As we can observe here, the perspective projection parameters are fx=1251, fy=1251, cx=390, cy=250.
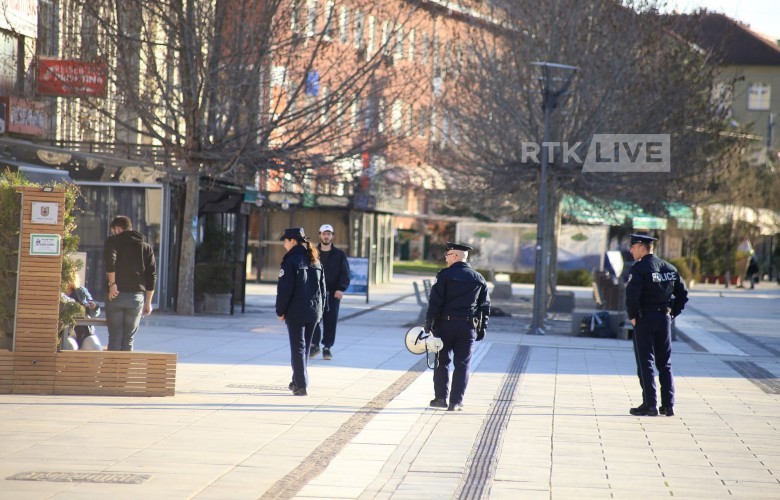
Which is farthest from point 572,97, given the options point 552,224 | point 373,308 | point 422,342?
point 422,342

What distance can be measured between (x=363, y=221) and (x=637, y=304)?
94.6 ft

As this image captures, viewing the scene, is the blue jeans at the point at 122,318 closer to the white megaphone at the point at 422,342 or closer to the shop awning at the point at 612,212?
the white megaphone at the point at 422,342

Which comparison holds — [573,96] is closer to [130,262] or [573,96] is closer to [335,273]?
[335,273]

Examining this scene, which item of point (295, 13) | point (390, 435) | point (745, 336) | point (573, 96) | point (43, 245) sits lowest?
point (745, 336)

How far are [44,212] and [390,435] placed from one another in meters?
3.94

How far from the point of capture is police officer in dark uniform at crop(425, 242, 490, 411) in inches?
447

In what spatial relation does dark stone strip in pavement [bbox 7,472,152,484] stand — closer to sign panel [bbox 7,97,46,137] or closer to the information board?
sign panel [bbox 7,97,46,137]

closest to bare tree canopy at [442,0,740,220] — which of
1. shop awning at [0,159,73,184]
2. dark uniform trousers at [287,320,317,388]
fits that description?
shop awning at [0,159,73,184]

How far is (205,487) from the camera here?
23.9ft

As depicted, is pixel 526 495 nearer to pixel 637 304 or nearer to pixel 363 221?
pixel 637 304

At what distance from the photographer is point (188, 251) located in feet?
76.6

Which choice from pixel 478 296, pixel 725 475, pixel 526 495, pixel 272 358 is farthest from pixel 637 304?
pixel 272 358

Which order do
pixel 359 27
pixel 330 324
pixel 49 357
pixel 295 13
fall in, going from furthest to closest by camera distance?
pixel 359 27, pixel 295 13, pixel 330 324, pixel 49 357

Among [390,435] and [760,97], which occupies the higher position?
[760,97]
